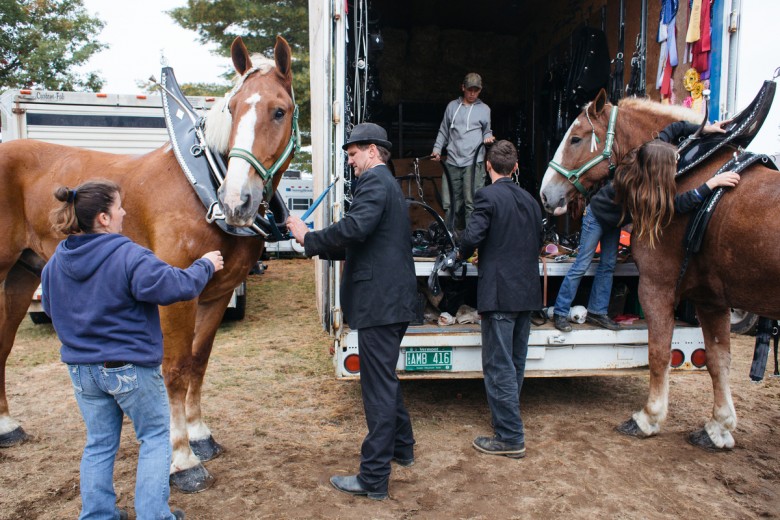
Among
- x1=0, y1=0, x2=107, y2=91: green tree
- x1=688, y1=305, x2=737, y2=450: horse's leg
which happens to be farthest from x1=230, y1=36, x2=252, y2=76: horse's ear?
x1=0, y1=0, x2=107, y2=91: green tree

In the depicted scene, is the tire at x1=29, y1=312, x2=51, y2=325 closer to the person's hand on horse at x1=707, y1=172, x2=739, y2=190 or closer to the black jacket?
the black jacket

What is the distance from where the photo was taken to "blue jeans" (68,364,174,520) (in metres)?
2.18

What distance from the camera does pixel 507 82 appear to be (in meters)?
7.56

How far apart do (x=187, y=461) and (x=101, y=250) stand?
145 centimetres

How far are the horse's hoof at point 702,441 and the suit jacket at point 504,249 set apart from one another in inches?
55.3

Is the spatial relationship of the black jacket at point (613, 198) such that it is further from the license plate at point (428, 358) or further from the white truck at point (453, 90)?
the license plate at point (428, 358)

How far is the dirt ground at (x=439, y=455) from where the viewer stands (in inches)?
110

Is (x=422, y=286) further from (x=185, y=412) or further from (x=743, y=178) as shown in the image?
(x=743, y=178)

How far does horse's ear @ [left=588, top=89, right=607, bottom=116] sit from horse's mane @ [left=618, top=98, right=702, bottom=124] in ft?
0.51

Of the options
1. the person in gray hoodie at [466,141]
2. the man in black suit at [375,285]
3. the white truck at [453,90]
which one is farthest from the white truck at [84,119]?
the man in black suit at [375,285]

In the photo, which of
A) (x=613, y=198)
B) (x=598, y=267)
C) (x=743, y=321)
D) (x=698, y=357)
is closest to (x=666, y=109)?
(x=613, y=198)

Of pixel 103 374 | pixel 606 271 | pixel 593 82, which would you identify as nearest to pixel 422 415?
pixel 606 271

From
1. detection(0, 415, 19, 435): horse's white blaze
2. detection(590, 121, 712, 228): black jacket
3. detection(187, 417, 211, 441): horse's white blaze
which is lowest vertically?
detection(0, 415, 19, 435): horse's white blaze

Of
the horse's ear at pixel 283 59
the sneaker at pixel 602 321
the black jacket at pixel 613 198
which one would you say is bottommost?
the sneaker at pixel 602 321
